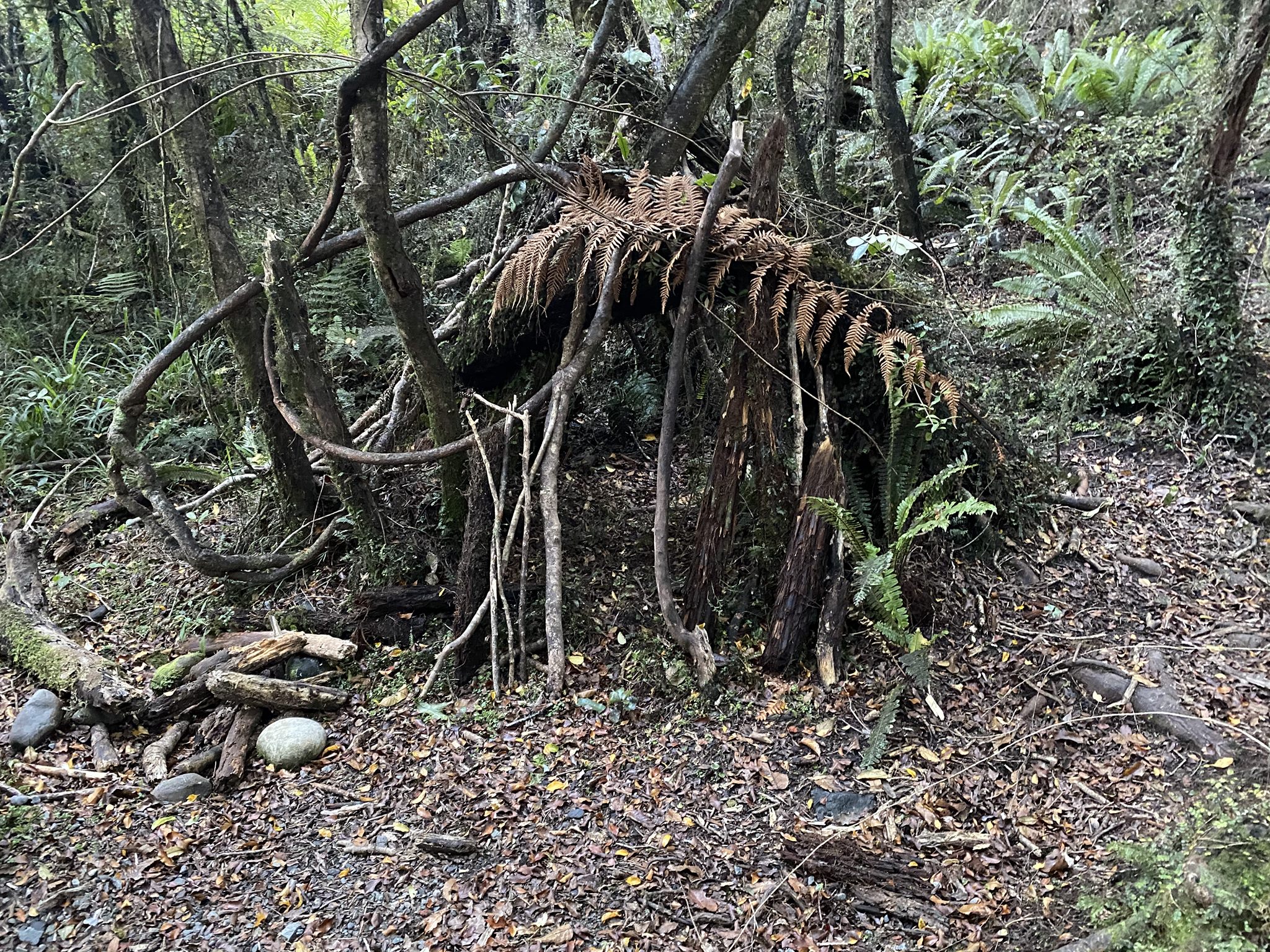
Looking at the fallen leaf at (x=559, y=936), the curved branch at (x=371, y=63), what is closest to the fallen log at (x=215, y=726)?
the fallen leaf at (x=559, y=936)

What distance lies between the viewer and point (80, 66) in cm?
749

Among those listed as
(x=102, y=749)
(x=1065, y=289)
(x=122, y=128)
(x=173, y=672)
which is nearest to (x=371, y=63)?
(x=173, y=672)

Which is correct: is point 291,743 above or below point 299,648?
below

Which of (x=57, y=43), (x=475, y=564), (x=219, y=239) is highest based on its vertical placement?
(x=57, y=43)

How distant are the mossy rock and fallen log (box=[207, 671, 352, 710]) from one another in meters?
0.29

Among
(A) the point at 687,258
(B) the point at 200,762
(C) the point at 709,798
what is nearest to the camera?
(C) the point at 709,798

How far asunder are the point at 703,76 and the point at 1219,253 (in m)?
3.28

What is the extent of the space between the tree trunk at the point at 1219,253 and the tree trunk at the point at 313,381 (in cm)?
503

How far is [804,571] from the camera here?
3.56 metres

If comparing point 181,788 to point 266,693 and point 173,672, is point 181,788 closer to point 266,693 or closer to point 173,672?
point 266,693

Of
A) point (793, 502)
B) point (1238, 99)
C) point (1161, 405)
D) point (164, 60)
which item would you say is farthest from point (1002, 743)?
point (164, 60)

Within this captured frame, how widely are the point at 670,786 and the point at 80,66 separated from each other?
888 cm

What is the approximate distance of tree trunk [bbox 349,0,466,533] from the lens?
10.9 feet

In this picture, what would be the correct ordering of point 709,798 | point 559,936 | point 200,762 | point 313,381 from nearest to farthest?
point 559,936 < point 709,798 < point 200,762 < point 313,381
